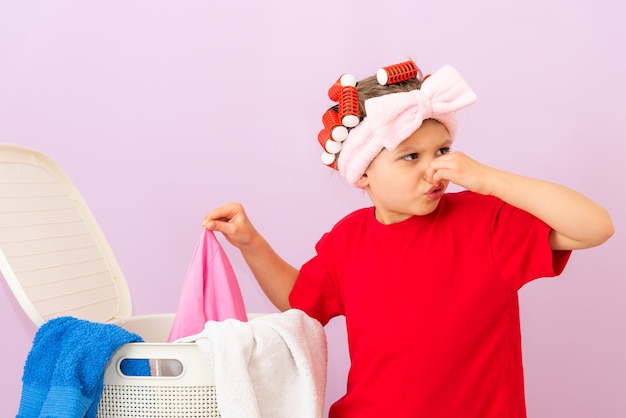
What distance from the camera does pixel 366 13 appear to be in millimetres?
1986

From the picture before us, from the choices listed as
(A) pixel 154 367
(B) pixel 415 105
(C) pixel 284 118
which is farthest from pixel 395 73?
(C) pixel 284 118

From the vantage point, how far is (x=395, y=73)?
1.33 m

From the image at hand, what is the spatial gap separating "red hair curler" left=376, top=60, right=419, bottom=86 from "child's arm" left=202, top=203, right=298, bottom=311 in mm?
379

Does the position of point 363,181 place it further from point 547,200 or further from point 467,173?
point 547,200

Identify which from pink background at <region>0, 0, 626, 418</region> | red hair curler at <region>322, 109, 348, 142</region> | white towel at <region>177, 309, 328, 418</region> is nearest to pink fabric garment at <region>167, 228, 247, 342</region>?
white towel at <region>177, 309, 328, 418</region>

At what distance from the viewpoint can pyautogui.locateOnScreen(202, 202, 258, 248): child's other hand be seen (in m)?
1.52

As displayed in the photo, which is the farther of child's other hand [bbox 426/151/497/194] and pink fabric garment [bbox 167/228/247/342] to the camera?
pink fabric garment [bbox 167/228/247/342]

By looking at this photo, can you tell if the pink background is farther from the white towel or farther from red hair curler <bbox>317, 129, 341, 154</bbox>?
the white towel

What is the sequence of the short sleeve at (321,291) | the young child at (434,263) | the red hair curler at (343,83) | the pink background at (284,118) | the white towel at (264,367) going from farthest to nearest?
the pink background at (284,118) → the short sleeve at (321,291) → the red hair curler at (343,83) → the young child at (434,263) → the white towel at (264,367)

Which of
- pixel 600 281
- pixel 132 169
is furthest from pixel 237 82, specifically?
→ pixel 600 281

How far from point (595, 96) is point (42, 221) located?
117 cm

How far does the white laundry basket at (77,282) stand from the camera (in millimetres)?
1198

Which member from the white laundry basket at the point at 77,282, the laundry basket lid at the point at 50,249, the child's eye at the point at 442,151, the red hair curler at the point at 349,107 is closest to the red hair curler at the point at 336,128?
the red hair curler at the point at 349,107

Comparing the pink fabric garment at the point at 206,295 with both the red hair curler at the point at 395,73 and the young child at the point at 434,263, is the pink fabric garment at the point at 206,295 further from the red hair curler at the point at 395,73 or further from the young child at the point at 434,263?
the red hair curler at the point at 395,73
